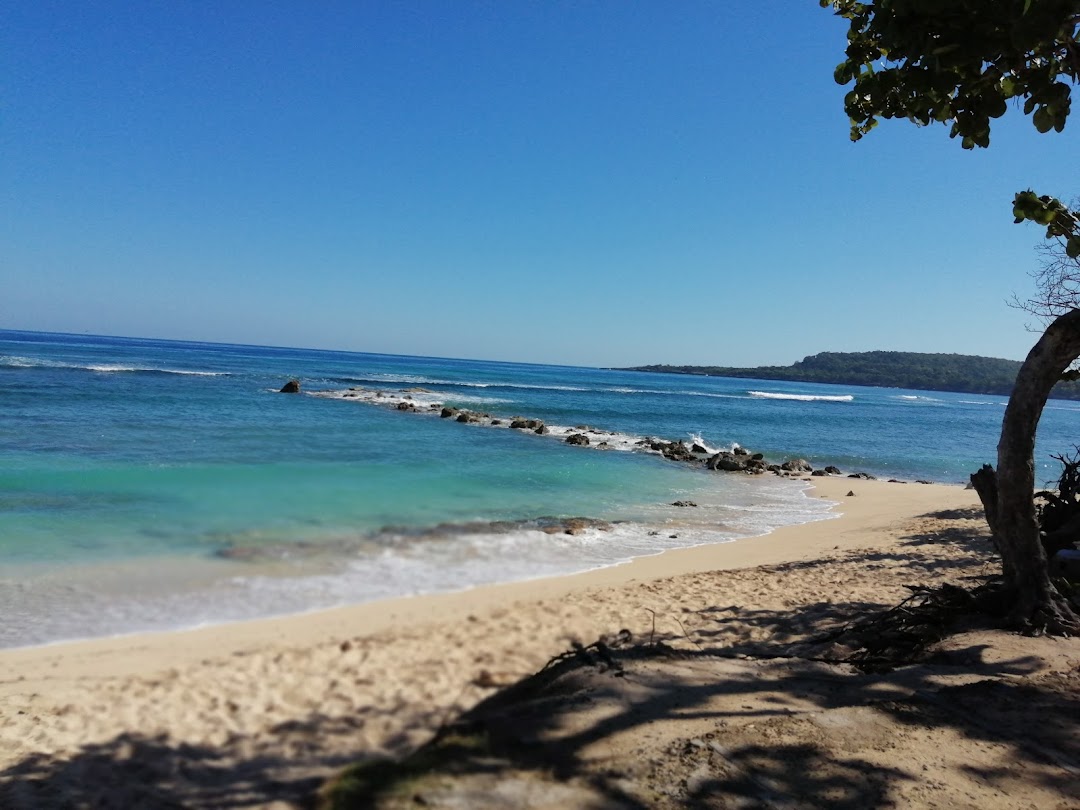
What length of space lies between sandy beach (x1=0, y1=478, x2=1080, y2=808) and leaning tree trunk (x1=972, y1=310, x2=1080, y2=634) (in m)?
0.36

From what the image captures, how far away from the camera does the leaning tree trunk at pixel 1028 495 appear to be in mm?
4703

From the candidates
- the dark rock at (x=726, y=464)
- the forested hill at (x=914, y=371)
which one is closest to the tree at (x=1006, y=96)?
the dark rock at (x=726, y=464)

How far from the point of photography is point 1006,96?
4.21 m

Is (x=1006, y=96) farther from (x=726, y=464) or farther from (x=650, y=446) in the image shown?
(x=650, y=446)

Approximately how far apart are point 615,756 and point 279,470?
45.9 feet

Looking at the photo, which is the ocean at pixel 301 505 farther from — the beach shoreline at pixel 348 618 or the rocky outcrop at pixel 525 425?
the rocky outcrop at pixel 525 425

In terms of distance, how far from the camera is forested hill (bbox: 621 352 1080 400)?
11656 cm

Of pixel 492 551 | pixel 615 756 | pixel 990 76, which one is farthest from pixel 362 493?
pixel 990 76

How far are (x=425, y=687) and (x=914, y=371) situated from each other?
153 meters

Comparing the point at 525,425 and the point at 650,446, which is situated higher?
the point at 525,425

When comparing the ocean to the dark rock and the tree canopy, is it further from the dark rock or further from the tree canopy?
the tree canopy

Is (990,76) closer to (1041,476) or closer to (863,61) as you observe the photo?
(863,61)

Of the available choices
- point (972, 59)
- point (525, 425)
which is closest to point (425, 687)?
point (972, 59)

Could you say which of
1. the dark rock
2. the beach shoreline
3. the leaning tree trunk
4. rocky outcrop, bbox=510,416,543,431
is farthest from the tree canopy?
rocky outcrop, bbox=510,416,543,431
